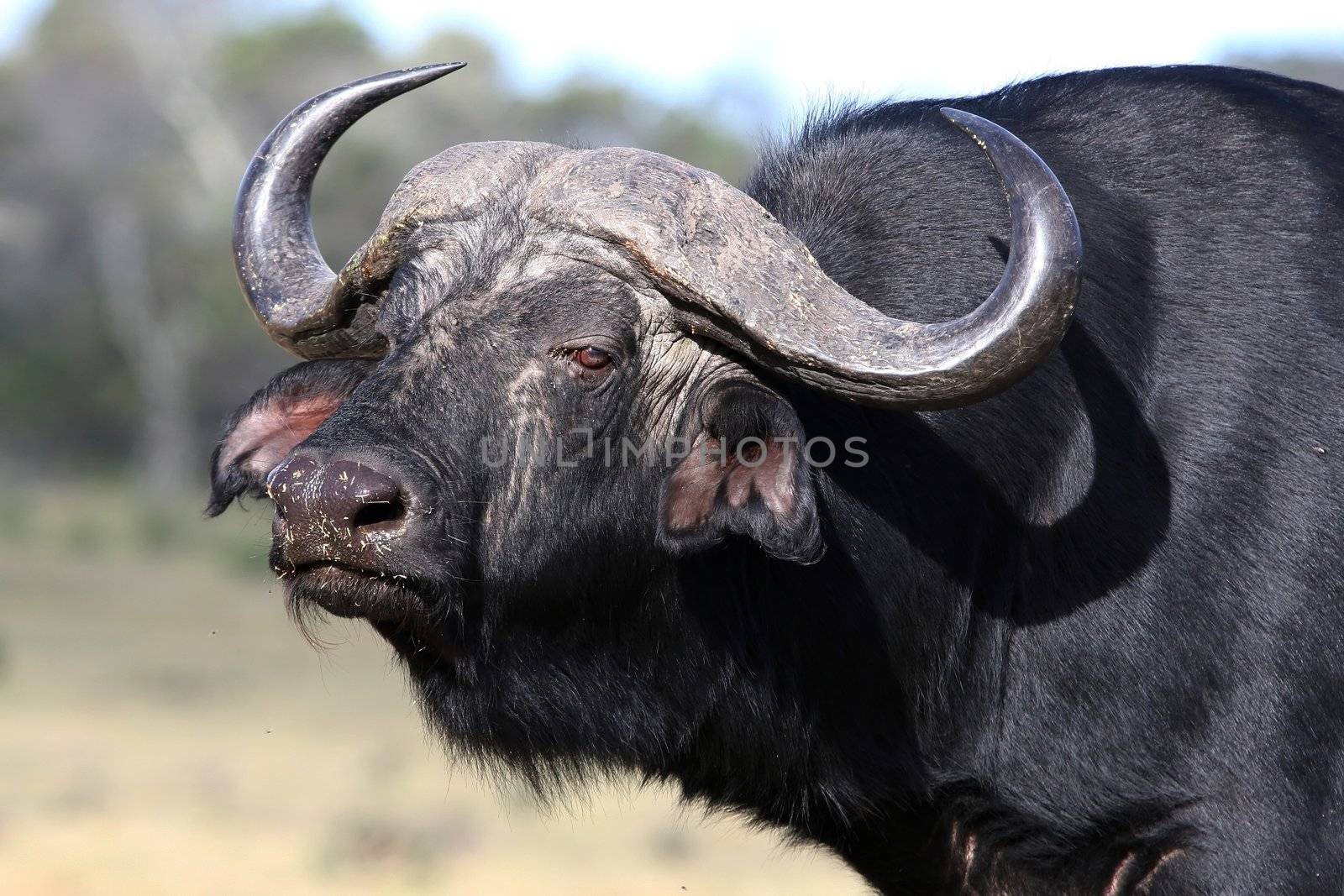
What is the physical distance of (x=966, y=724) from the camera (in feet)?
13.4

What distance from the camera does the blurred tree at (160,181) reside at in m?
28.2

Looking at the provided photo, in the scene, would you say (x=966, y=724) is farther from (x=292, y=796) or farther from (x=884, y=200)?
(x=292, y=796)

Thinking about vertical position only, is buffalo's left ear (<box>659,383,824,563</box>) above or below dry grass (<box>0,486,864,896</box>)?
above

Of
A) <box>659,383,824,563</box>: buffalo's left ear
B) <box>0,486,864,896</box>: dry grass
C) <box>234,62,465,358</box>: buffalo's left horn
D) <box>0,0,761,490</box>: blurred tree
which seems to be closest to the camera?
<box>659,383,824,563</box>: buffalo's left ear

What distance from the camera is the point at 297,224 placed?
4.55m

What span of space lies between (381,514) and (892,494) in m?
1.33

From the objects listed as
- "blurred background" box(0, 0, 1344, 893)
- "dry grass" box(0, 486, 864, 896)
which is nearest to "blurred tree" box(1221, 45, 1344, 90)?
"blurred background" box(0, 0, 1344, 893)

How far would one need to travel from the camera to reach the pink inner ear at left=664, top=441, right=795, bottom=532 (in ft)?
12.1

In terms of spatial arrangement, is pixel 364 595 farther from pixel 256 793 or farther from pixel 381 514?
pixel 256 793

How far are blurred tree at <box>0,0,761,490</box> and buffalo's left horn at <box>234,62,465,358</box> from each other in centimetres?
1639

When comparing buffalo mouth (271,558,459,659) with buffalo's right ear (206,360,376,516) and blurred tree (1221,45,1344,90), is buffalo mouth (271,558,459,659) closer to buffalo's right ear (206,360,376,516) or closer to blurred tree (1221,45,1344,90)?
buffalo's right ear (206,360,376,516)

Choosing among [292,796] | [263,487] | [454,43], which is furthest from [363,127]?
[263,487]

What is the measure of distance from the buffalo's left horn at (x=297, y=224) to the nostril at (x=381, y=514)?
1009mm

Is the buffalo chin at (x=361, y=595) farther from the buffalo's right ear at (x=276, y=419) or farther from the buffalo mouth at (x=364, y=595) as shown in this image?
the buffalo's right ear at (x=276, y=419)
